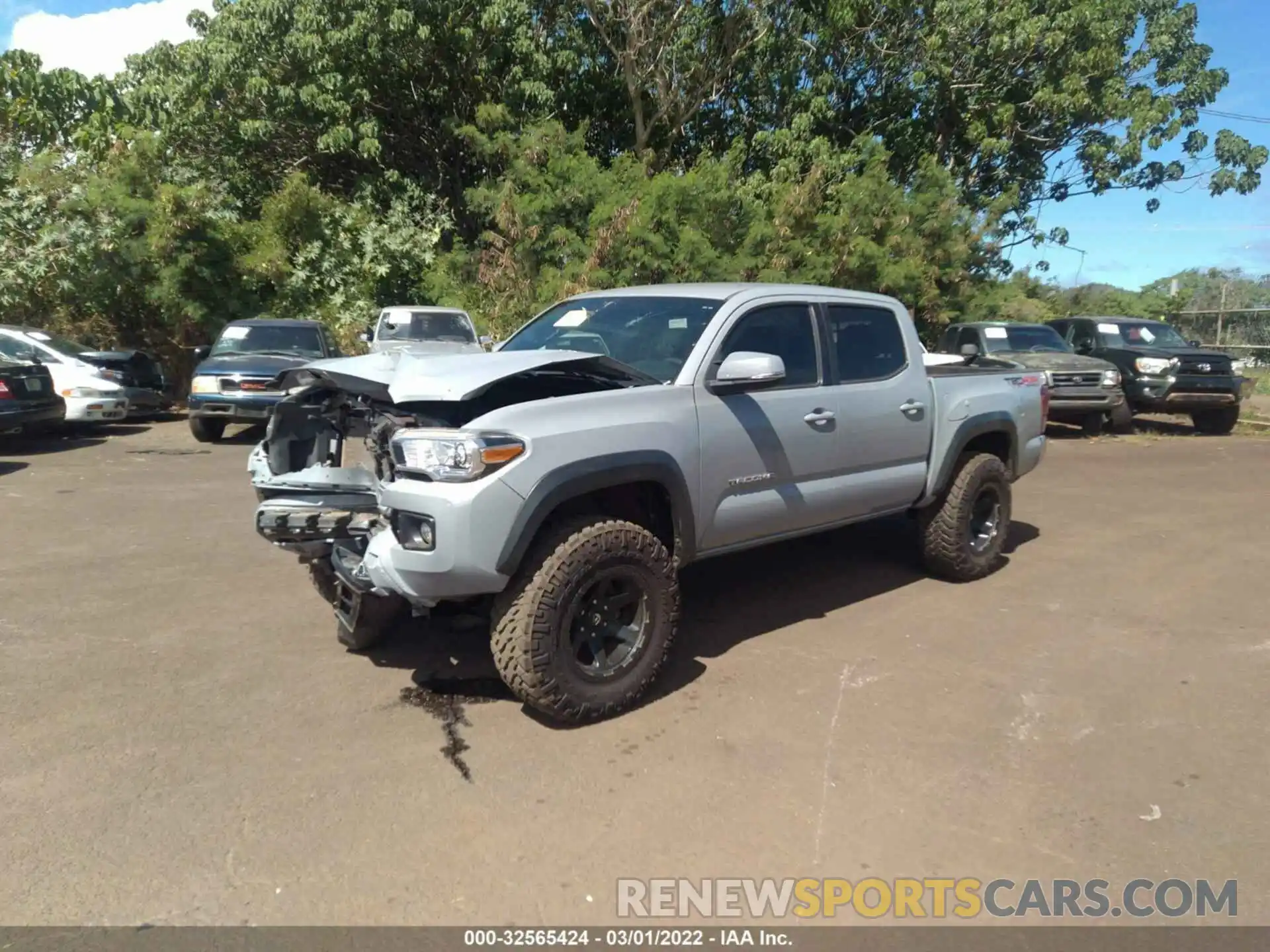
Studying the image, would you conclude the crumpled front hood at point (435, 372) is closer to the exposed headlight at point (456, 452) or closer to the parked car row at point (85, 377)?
the exposed headlight at point (456, 452)

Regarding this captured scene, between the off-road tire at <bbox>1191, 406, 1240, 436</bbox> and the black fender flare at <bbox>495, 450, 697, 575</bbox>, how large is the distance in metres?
13.9

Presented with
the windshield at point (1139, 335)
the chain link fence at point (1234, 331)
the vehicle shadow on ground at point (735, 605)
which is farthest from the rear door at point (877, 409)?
the chain link fence at point (1234, 331)

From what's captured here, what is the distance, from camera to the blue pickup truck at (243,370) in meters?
12.6

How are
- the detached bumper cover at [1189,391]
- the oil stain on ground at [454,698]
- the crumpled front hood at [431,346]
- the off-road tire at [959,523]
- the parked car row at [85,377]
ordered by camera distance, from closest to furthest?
the oil stain on ground at [454,698]
the off-road tire at [959,523]
the parked car row at [85,377]
the crumpled front hood at [431,346]
the detached bumper cover at [1189,391]

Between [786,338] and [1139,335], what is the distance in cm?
1302

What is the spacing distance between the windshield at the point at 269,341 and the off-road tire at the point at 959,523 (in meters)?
9.98

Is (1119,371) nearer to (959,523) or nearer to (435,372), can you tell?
(959,523)

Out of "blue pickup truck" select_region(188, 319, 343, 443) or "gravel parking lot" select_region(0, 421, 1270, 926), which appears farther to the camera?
"blue pickup truck" select_region(188, 319, 343, 443)

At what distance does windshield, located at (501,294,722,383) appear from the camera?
16.1ft

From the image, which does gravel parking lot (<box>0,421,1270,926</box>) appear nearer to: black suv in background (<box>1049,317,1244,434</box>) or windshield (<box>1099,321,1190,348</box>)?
black suv in background (<box>1049,317,1244,434</box>)

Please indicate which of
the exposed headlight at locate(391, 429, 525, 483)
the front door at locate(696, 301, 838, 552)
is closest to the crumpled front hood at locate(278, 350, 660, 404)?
the exposed headlight at locate(391, 429, 525, 483)

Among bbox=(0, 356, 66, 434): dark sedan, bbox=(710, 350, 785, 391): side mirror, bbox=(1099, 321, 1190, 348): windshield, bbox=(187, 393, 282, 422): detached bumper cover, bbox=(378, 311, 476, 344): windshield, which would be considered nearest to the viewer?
bbox=(710, 350, 785, 391): side mirror

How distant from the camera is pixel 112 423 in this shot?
49.9 ft

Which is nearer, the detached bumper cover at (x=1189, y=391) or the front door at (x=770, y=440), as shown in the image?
the front door at (x=770, y=440)
